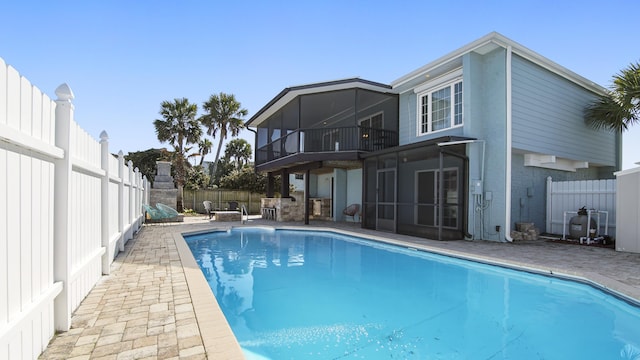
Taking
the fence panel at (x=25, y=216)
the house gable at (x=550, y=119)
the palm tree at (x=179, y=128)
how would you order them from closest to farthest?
1. the fence panel at (x=25, y=216)
2. the house gable at (x=550, y=119)
3. the palm tree at (x=179, y=128)

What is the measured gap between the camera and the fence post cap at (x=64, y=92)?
2725mm

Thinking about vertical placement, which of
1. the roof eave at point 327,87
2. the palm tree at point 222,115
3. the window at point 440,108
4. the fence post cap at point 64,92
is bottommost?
the fence post cap at point 64,92

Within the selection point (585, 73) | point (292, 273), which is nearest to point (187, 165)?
point (292, 273)

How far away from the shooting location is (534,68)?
9.62 m

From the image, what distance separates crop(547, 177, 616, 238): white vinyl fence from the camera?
9.06 metres

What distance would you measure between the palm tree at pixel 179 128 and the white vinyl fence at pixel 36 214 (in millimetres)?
19048

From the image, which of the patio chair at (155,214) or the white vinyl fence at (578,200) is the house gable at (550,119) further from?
the patio chair at (155,214)

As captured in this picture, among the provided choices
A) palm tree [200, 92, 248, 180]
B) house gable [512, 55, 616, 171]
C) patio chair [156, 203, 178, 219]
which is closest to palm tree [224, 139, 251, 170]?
palm tree [200, 92, 248, 180]

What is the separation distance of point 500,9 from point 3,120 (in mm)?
11117

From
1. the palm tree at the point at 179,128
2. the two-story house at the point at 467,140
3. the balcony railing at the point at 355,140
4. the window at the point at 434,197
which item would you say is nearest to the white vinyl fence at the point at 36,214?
the two-story house at the point at 467,140

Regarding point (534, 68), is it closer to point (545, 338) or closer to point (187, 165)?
point (545, 338)

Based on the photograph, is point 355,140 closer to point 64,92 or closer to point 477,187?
point 477,187

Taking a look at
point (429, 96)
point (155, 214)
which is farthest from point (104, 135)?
point (429, 96)

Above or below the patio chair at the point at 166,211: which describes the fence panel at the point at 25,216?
above
